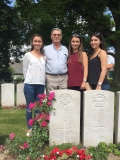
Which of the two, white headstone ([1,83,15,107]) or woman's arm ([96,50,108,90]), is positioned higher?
woman's arm ([96,50,108,90])

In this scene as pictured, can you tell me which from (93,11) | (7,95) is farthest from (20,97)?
(93,11)

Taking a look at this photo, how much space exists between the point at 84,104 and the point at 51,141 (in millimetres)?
939

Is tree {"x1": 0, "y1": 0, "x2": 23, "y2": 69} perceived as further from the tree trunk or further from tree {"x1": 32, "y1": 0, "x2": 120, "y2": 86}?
the tree trunk

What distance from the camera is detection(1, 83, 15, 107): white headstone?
35.7ft

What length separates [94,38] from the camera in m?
5.02

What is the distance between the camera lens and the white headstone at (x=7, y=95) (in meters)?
10.9

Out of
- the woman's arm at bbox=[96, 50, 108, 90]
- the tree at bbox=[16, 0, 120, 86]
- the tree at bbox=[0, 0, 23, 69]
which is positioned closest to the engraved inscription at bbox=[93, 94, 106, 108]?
the woman's arm at bbox=[96, 50, 108, 90]

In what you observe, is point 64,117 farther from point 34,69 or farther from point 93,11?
point 93,11

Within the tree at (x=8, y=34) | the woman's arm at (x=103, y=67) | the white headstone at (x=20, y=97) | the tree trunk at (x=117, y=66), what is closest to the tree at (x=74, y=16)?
the tree trunk at (x=117, y=66)

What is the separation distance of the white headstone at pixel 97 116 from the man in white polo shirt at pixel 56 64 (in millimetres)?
582

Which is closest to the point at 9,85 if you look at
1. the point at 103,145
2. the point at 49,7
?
the point at 103,145

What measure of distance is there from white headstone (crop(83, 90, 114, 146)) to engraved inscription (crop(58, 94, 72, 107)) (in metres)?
0.32

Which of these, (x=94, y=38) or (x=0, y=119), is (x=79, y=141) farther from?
(x=0, y=119)

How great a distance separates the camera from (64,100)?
15.7ft
